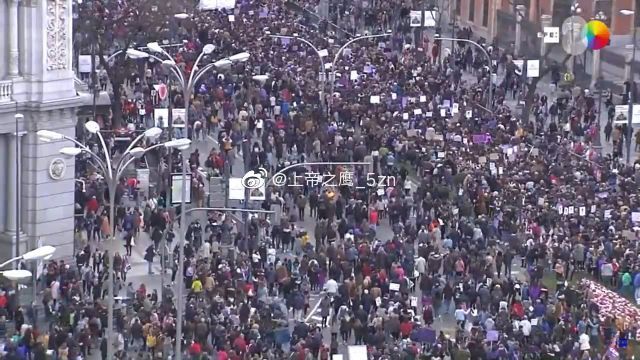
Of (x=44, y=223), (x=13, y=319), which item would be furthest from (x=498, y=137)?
(x=13, y=319)

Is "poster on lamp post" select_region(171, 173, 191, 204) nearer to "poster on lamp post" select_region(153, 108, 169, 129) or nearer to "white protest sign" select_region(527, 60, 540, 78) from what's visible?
"poster on lamp post" select_region(153, 108, 169, 129)

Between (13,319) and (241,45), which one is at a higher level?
(241,45)

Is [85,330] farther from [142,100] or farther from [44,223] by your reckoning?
[142,100]

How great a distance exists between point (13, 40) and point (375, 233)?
1203 cm

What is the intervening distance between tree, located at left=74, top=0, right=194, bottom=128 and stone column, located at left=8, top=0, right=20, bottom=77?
50.3ft

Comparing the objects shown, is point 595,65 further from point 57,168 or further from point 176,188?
point 57,168

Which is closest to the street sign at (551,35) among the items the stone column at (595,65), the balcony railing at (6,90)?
the stone column at (595,65)

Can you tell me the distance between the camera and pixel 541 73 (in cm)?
8481

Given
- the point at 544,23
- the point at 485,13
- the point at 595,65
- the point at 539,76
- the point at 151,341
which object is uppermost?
the point at 485,13

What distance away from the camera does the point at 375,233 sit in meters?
63.3

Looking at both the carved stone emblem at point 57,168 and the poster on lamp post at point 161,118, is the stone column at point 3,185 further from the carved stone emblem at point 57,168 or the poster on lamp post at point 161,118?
the poster on lamp post at point 161,118

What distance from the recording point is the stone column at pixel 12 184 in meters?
60.5

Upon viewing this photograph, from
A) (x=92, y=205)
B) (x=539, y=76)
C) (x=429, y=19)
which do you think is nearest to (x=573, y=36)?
(x=429, y=19)

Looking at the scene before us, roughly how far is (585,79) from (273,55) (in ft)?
51.4
